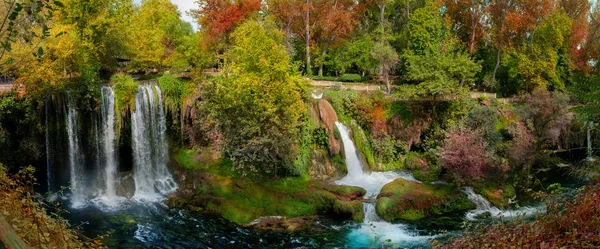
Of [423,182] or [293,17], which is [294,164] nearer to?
[423,182]

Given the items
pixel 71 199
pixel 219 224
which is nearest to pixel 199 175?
pixel 219 224

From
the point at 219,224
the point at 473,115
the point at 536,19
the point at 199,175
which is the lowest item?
the point at 219,224

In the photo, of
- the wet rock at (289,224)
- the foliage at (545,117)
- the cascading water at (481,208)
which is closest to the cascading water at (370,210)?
the wet rock at (289,224)

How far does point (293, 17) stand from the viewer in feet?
122

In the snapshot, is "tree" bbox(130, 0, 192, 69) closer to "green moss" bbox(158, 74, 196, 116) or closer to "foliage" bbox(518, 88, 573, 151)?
"green moss" bbox(158, 74, 196, 116)

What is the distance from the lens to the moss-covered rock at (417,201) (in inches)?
758

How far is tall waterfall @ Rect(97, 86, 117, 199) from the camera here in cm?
2248

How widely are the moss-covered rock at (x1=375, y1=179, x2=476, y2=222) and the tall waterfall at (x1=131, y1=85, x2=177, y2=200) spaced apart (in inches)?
451

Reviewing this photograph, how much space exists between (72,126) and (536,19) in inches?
1504

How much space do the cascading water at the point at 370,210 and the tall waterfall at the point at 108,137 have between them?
12362mm

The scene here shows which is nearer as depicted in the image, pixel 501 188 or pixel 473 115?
pixel 501 188

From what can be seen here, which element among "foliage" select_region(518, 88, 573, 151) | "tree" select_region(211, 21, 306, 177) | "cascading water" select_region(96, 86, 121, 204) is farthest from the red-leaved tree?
"cascading water" select_region(96, 86, 121, 204)

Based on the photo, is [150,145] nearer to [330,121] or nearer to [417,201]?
[330,121]

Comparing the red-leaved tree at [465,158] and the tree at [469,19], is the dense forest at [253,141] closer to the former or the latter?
the red-leaved tree at [465,158]
